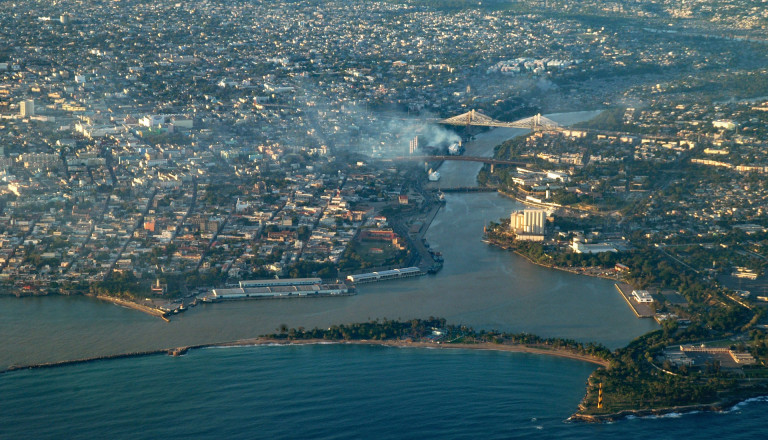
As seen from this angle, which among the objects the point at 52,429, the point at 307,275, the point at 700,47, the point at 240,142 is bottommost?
the point at 52,429

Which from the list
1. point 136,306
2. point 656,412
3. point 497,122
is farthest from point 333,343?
point 497,122

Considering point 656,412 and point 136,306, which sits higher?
point 136,306

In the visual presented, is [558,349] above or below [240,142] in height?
below

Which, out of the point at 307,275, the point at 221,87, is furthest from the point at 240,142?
the point at 307,275

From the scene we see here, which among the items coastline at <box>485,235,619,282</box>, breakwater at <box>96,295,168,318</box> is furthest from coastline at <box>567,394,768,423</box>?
breakwater at <box>96,295,168,318</box>

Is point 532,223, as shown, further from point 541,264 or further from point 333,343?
point 333,343

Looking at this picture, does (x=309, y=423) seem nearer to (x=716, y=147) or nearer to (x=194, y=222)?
(x=194, y=222)

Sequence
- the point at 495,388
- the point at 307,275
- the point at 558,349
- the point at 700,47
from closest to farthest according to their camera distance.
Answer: the point at 495,388 < the point at 558,349 < the point at 307,275 < the point at 700,47
